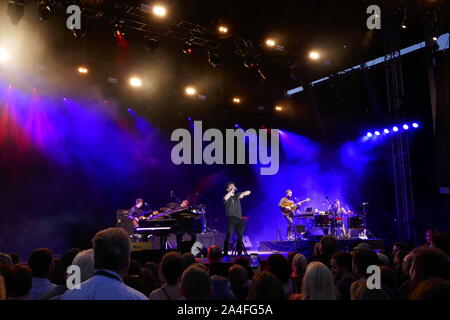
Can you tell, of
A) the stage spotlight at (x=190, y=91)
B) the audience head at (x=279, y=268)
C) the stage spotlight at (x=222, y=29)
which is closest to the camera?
the audience head at (x=279, y=268)

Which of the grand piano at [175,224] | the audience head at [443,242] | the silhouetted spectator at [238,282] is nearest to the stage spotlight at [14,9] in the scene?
the grand piano at [175,224]

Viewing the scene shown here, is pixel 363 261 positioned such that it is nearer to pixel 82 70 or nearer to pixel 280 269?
pixel 280 269

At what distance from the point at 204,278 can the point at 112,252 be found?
38.6 inches

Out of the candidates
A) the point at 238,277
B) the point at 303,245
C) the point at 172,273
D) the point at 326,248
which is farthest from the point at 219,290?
the point at 303,245

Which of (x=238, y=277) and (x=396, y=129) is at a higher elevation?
(x=396, y=129)

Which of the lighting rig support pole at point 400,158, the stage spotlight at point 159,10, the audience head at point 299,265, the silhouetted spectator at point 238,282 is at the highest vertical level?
the stage spotlight at point 159,10

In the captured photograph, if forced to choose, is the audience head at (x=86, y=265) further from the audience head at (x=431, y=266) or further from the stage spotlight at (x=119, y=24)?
the stage spotlight at (x=119, y=24)

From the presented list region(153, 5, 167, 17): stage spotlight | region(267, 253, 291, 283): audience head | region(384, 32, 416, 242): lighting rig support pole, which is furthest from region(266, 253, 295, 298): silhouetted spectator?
region(384, 32, 416, 242): lighting rig support pole

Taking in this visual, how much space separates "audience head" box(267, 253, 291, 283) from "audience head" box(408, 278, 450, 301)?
1545 millimetres

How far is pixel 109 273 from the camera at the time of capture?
210 centimetres

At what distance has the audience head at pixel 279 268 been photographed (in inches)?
154

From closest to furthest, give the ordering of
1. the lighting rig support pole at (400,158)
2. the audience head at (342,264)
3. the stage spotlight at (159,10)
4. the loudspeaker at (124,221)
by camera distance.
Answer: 1. the audience head at (342,264)
2. the stage spotlight at (159,10)
3. the lighting rig support pole at (400,158)
4. the loudspeaker at (124,221)

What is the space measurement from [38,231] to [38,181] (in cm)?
159

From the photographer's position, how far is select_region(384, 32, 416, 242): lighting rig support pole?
11797 mm
